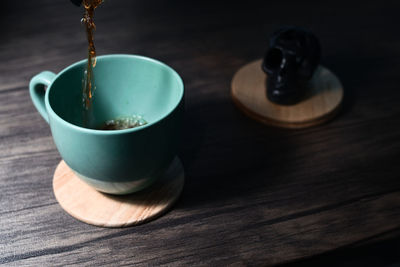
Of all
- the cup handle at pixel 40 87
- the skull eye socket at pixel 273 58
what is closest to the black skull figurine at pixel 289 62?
the skull eye socket at pixel 273 58

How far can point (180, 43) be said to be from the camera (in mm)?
962

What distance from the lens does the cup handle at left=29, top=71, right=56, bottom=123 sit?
0.60 m

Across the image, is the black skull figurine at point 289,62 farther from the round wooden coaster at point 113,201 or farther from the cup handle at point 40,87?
the cup handle at point 40,87

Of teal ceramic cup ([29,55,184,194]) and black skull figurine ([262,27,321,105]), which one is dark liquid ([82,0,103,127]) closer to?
teal ceramic cup ([29,55,184,194])

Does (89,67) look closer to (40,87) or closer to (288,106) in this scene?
(40,87)

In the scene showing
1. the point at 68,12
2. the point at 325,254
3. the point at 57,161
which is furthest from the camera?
the point at 68,12

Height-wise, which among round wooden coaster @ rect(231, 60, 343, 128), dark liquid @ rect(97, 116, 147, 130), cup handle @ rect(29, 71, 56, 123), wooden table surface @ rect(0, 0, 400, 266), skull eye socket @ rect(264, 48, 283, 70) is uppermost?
cup handle @ rect(29, 71, 56, 123)

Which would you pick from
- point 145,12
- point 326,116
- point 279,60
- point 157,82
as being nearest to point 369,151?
point 326,116

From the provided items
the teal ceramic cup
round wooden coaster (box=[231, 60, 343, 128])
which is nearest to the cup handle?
the teal ceramic cup

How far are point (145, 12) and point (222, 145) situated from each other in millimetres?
502

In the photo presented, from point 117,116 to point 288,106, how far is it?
289 mm

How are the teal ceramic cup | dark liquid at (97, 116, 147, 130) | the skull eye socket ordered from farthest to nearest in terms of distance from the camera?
the skull eye socket
dark liquid at (97, 116, 147, 130)
the teal ceramic cup

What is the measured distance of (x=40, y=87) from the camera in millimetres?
625

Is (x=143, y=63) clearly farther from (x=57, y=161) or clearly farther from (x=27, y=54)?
(x=27, y=54)
